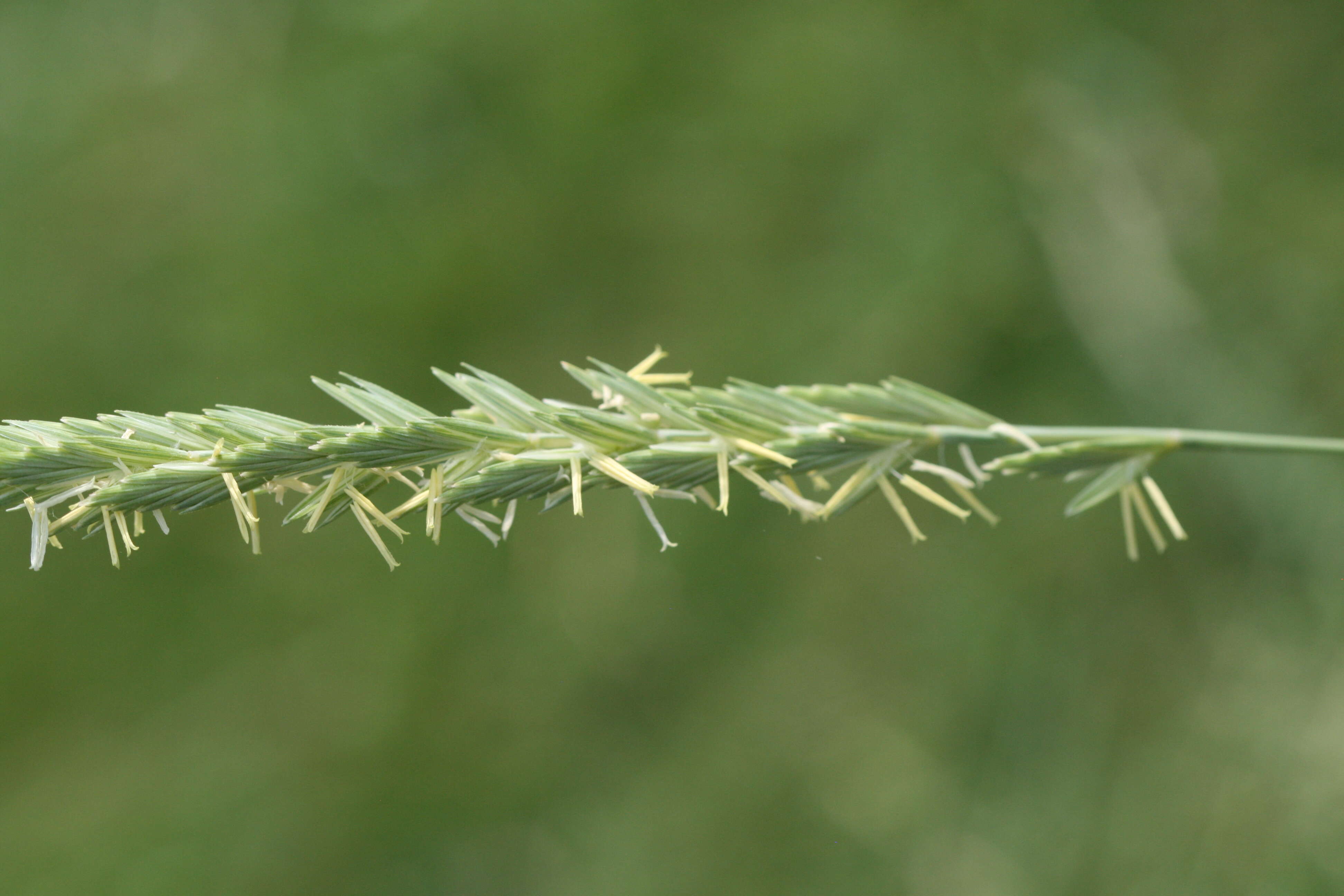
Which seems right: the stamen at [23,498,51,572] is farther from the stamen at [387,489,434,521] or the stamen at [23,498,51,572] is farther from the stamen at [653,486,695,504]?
the stamen at [653,486,695,504]

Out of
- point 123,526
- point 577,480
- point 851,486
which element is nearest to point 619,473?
point 577,480

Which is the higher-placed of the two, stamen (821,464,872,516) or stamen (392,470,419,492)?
stamen (392,470,419,492)

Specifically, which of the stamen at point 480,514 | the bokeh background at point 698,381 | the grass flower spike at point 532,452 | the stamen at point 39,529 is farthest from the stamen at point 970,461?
the bokeh background at point 698,381

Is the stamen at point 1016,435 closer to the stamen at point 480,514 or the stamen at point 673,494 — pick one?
the stamen at point 673,494

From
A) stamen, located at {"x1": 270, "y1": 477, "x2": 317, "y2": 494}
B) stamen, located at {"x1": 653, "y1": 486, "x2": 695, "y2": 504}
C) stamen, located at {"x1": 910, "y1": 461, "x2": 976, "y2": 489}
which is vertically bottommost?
stamen, located at {"x1": 910, "y1": 461, "x2": 976, "y2": 489}

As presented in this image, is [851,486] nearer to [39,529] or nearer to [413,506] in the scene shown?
[413,506]

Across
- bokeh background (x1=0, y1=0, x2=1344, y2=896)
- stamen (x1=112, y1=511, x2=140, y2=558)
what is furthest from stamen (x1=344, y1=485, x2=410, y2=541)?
bokeh background (x1=0, y1=0, x2=1344, y2=896)
